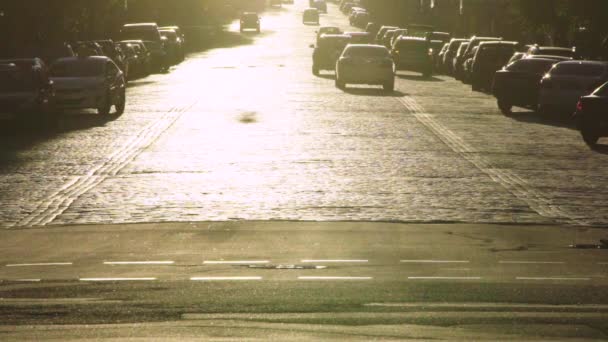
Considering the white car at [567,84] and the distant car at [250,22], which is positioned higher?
the white car at [567,84]

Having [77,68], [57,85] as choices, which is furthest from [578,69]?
[57,85]


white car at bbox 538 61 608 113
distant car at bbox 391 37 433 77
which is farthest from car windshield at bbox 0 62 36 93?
distant car at bbox 391 37 433 77

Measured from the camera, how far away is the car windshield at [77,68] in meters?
33.8

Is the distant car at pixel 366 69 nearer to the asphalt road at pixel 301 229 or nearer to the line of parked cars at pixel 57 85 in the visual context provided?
the line of parked cars at pixel 57 85

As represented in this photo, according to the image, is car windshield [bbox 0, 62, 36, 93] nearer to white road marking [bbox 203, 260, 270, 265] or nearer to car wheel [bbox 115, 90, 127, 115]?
car wheel [bbox 115, 90, 127, 115]

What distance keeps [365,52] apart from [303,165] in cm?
2490

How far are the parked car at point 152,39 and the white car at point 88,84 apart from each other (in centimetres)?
2234

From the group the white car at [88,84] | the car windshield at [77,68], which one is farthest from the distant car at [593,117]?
the car windshield at [77,68]

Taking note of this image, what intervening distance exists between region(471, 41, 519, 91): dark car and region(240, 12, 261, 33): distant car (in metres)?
65.9

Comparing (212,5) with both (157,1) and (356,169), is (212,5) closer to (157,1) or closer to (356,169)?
(157,1)

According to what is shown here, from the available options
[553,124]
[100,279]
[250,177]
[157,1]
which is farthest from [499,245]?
[157,1]

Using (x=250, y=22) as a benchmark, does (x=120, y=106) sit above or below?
above

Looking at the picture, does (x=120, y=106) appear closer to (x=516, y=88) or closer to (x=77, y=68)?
(x=77, y=68)

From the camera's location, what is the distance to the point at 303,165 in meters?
21.2
